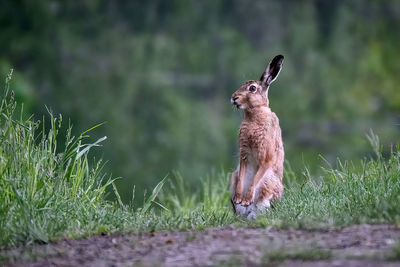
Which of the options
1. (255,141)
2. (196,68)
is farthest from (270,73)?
(196,68)

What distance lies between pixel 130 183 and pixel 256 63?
24.1 feet

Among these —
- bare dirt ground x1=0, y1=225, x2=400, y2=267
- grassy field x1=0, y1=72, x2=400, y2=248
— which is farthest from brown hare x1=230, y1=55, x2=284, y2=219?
bare dirt ground x1=0, y1=225, x2=400, y2=267

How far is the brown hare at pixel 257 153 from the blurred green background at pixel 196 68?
422 inches

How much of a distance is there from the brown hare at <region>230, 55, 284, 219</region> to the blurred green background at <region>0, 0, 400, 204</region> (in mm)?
10731

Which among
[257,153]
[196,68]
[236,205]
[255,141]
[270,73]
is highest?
[270,73]

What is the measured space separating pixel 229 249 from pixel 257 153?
2.53 meters

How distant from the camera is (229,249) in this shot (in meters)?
4.93

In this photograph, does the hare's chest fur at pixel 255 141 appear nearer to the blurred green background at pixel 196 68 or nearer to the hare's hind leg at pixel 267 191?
the hare's hind leg at pixel 267 191

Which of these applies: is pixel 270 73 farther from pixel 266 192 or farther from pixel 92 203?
pixel 92 203

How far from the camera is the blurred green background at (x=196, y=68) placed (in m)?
20.7

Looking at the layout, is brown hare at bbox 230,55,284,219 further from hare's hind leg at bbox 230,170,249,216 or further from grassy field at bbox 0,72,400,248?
grassy field at bbox 0,72,400,248

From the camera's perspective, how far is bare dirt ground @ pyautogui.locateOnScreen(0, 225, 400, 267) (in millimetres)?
4629

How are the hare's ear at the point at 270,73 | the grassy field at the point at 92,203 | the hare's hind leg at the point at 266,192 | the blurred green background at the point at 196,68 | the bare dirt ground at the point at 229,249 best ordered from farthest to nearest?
the blurred green background at the point at 196,68 → the hare's ear at the point at 270,73 → the hare's hind leg at the point at 266,192 → the grassy field at the point at 92,203 → the bare dirt ground at the point at 229,249

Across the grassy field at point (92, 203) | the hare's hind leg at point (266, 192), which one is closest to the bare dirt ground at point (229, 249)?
the grassy field at point (92, 203)
